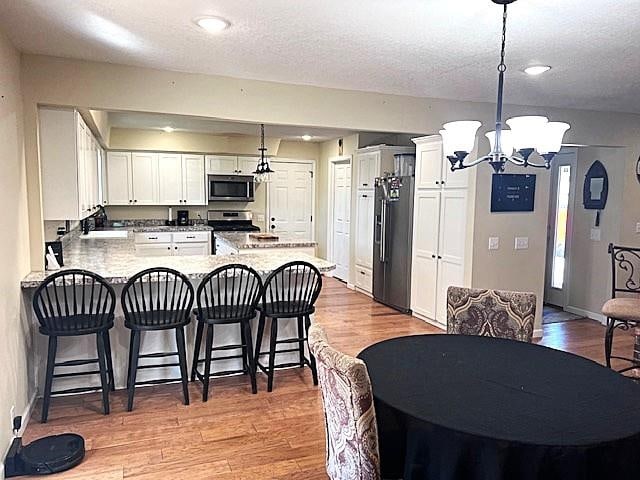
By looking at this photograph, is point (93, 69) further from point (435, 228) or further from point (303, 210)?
point (303, 210)

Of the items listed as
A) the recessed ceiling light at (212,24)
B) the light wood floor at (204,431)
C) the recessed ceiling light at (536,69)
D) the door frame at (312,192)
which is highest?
the recessed ceiling light at (536,69)

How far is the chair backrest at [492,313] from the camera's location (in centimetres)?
290

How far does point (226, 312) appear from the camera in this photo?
3543 mm

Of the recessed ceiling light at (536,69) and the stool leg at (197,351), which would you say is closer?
the recessed ceiling light at (536,69)

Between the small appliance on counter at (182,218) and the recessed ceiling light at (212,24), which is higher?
the recessed ceiling light at (212,24)

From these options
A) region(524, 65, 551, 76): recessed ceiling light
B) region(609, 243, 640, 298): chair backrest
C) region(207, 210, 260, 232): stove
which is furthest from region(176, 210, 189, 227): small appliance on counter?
region(609, 243, 640, 298): chair backrest

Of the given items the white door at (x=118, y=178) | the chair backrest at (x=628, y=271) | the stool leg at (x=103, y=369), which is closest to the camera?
the stool leg at (x=103, y=369)

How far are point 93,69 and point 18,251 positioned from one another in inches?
52.8

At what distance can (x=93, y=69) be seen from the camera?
336 cm

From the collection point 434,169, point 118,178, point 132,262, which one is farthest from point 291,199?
point 132,262

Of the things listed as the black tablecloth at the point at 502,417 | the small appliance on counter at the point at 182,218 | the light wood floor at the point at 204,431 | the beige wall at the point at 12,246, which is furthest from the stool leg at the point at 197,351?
the small appliance on counter at the point at 182,218

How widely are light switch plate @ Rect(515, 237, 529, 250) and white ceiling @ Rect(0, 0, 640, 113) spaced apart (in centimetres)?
164

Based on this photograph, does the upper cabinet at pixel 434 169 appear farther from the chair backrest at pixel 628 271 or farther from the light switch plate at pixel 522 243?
the chair backrest at pixel 628 271

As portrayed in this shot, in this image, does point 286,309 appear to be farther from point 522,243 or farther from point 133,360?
point 522,243
